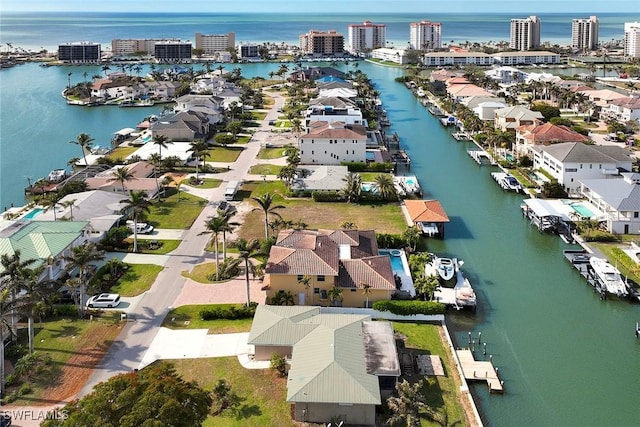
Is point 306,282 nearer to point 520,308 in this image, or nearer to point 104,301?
point 104,301

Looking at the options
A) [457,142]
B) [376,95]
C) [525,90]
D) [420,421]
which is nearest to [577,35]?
[525,90]

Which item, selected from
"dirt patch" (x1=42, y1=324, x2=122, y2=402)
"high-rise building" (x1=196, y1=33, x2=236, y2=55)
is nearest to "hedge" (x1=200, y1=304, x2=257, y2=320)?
"dirt patch" (x1=42, y1=324, x2=122, y2=402)

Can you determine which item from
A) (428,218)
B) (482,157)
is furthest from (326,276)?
(482,157)

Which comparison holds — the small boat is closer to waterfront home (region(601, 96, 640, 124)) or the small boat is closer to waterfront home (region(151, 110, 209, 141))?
waterfront home (region(151, 110, 209, 141))

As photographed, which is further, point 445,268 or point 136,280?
point 445,268

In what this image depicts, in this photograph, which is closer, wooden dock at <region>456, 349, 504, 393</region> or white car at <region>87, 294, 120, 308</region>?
wooden dock at <region>456, 349, 504, 393</region>
